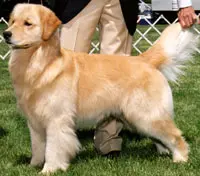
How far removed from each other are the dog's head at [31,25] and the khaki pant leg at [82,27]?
2.88 feet

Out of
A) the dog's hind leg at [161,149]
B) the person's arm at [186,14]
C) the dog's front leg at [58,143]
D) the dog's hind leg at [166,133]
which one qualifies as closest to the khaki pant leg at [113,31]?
the person's arm at [186,14]

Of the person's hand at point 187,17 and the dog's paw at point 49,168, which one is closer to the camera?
the dog's paw at point 49,168

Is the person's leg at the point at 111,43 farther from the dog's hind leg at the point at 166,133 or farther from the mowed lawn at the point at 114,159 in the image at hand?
the dog's hind leg at the point at 166,133

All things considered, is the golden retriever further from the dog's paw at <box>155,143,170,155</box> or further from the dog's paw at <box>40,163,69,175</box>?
the dog's paw at <box>155,143,170,155</box>

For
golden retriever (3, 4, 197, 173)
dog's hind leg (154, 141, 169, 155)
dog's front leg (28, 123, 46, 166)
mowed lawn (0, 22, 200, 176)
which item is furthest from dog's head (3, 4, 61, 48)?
dog's hind leg (154, 141, 169, 155)

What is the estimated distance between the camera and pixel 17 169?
4.38 m

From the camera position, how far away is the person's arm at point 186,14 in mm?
4504

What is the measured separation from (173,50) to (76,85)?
101 cm

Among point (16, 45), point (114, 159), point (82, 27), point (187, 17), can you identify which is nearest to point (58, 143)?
point (114, 159)

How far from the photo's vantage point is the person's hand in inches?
177

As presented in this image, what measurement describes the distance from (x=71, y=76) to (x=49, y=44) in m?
0.35

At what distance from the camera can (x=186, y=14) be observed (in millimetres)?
4531

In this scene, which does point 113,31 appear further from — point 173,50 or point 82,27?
point 173,50

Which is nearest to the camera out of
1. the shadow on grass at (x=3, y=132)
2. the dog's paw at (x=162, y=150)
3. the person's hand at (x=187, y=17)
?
the person's hand at (x=187, y=17)
